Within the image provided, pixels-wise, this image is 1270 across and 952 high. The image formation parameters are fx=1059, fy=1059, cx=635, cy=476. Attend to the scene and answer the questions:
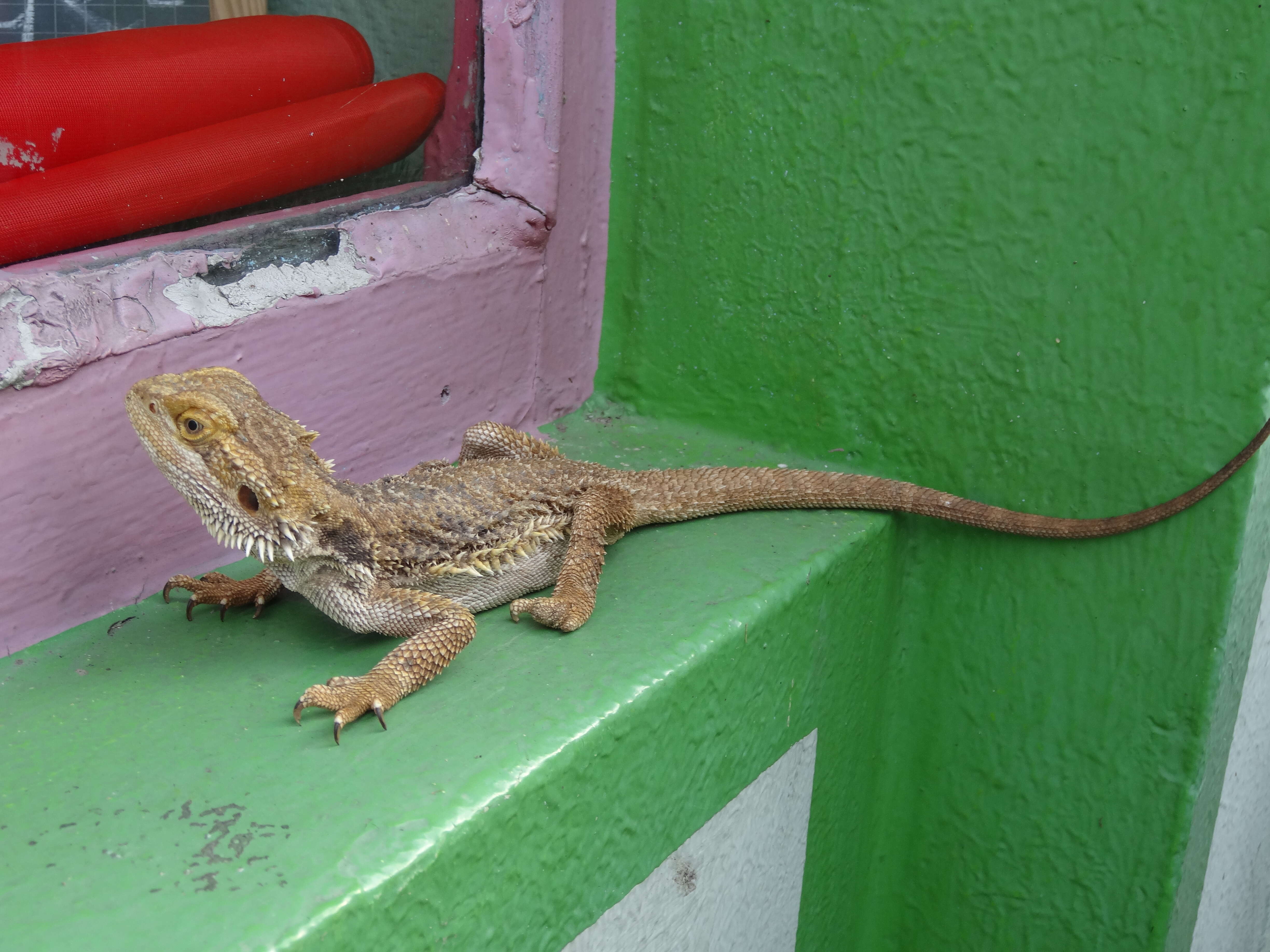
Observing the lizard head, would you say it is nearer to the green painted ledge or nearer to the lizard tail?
the green painted ledge

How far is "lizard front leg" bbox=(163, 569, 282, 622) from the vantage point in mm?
2092

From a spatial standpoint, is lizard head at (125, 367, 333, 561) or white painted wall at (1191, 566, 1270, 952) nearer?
lizard head at (125, 367, 333, 561)

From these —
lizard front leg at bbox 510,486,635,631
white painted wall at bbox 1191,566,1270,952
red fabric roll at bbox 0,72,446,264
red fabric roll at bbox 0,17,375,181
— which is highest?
red fabric roll at bbox 0,17,375,181

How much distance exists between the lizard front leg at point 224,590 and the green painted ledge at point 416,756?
3 centimetres

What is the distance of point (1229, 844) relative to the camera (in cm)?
289

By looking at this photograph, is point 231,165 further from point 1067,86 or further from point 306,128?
point 1067,86

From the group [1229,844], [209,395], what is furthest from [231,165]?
→ [1229,844]

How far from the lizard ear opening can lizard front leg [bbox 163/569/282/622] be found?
22 cm

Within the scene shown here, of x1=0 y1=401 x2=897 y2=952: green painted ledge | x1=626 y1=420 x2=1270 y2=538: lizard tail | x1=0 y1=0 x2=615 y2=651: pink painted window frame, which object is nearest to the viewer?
x1=0 y1=401 x2=897 y2=952: green painted ledge

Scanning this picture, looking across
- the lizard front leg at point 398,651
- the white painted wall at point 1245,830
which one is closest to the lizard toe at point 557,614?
the lizard front leg at point 398,651

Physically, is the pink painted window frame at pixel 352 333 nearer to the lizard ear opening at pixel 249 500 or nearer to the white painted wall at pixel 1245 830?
the lizard ear opening at pixel 249 500

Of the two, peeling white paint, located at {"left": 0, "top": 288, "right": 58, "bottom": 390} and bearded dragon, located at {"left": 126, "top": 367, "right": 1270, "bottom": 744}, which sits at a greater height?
peeling white paint, located at {"left": 0, "top": 288, "right": 58, "bottom": 390}

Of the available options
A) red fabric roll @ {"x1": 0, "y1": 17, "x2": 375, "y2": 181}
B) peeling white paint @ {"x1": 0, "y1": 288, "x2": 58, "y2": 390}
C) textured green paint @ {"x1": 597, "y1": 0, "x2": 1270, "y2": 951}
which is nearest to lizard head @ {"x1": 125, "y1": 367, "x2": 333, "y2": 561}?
peeling white paint @ {"x1": 0, "y1": 288, "x2": 58, "y2": 390}

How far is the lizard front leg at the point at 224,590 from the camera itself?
2.09 meters
